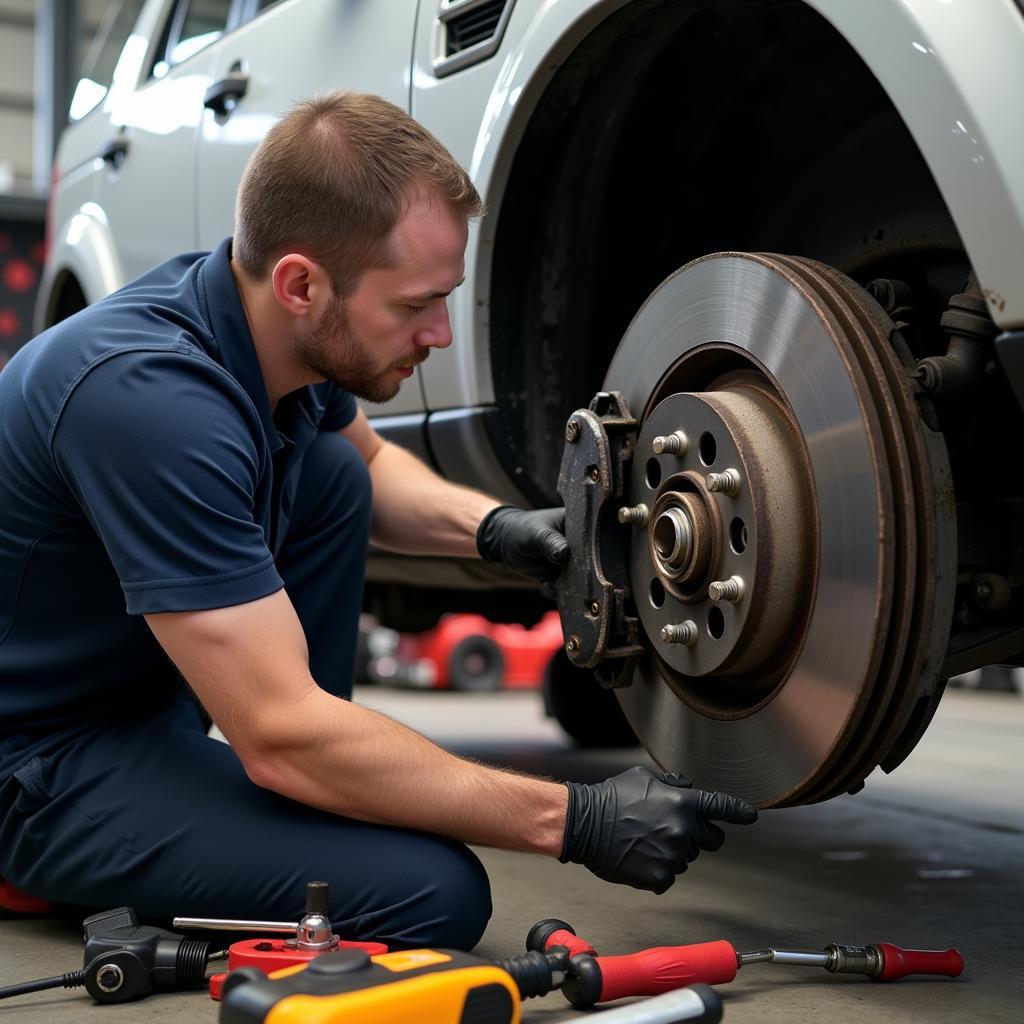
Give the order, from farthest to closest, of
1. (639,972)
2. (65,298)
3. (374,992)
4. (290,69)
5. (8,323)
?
(8,323) → (65,298) → (290,69) → (639,972) → (374,992)

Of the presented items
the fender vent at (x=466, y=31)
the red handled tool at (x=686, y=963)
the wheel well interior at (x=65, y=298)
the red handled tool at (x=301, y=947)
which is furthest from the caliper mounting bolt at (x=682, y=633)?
the wheel well interior at (x=65, y=298)

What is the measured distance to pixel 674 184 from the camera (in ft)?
4.79

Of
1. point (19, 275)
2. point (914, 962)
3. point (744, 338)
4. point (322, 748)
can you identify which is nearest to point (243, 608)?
point (322, 748)

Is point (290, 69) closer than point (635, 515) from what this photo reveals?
No

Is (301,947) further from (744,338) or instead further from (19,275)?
(19,275)

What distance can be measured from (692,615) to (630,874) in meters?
0.23

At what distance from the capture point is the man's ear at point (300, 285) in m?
1.23

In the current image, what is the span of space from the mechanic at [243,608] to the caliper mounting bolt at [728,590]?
0.17 meters

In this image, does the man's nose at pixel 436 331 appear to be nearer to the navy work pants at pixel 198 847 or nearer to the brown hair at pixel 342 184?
the brown hair at pixel 342 184

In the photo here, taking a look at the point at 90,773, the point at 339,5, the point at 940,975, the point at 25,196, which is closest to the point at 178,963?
the point at 90,773

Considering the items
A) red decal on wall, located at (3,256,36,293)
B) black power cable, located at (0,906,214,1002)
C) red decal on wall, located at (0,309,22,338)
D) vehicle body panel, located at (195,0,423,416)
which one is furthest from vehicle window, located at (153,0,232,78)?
red decal on wall, located at (3,256,36,293)

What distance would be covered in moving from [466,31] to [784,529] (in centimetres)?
75

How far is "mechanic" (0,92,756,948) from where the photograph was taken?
1089mm

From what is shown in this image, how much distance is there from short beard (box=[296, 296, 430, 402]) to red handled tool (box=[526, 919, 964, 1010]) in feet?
1.82
